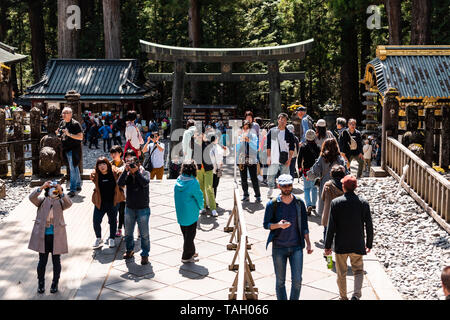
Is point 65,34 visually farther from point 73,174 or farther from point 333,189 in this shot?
point 333,189

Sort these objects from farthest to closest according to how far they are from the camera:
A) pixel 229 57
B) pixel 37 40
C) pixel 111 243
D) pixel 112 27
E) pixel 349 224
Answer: pixel 37 40
pixel 112 27
pixel 229 57
pixel 111 243
pixel 349 224

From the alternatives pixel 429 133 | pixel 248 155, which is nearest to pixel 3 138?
pixel 248 155

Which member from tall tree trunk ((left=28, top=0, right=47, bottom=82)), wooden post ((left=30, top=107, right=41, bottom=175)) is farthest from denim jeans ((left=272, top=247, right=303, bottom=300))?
tall tree trunk ((left=28, top=0, right=47, bottom=82))

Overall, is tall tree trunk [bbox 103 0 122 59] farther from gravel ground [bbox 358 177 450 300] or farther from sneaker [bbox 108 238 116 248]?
sneaker [bbox 108 238 116 248]

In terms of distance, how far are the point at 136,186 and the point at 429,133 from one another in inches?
347

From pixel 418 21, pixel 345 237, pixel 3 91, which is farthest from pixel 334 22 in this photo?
pixel 345 237

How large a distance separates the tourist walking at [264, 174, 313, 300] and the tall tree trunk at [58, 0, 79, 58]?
1154 inches

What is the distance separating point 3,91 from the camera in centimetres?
1209

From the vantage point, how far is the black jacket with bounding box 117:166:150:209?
8.62 m

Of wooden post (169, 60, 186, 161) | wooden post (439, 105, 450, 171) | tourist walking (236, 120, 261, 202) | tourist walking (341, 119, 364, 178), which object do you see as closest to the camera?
tourist walking (236, 120, 261, 202)

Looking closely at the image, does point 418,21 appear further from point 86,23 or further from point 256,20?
point 86,23

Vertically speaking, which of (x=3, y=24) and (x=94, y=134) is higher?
(x=3, y=24)

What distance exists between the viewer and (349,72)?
31734 millimetres

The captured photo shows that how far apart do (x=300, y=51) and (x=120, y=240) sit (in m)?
10.7
